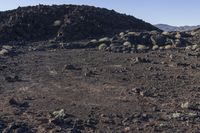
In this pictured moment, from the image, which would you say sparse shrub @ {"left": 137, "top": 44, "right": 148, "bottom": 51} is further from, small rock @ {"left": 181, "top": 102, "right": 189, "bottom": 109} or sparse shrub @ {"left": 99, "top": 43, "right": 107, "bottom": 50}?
small rock @ {"left": 181, "top": 102, "right": 189, "bottom": 109}

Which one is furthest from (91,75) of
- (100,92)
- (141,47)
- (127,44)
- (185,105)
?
(127,44)

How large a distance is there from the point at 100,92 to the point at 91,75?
277cm

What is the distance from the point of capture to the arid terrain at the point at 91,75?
13241 mm

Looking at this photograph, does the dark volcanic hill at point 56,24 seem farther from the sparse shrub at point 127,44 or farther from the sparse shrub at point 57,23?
the sparse shrub at point 127,44

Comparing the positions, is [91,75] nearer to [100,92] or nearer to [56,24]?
[100,92]

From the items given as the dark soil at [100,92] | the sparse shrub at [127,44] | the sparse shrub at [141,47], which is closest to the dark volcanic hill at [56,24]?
the sparse shrub at [127,44]

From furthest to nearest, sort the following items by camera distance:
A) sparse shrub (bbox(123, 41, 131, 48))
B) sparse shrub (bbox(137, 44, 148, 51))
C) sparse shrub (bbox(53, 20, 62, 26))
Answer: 1. sparse shrub (bbox(53, 20, 62, 26))
2. sparse shrub (bbox(123, 41, 131, 48))
3. sparse shrub (bbox(137, 44, 148, 51))

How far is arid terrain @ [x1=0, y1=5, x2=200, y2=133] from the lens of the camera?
521 inches

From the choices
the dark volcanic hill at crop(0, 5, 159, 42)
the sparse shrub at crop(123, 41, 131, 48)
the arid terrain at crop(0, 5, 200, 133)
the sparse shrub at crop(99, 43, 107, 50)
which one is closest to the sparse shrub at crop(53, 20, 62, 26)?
the dark volcanic hill at crop(0, 5, 159, 42)

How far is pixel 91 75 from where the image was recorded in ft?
62.8

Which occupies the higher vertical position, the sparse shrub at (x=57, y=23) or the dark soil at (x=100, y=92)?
the sparse shrub at (x=57, y=23)

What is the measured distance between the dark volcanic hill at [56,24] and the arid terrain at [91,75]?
57 mm

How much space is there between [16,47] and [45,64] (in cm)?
599

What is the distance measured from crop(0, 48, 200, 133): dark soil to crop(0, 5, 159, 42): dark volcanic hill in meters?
6.12
